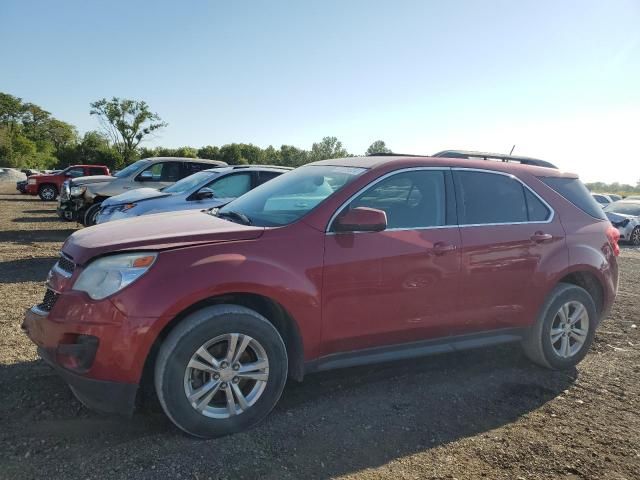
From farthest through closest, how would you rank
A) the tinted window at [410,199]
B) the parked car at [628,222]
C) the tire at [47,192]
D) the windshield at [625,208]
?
the tire at [47,192] → the windshield at [625,208] → the parked car at [628,222] → the tinted window at [410,199]

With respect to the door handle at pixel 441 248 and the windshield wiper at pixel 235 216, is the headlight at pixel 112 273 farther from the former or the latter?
the door handle at pixel 441 248

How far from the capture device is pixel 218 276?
308cm

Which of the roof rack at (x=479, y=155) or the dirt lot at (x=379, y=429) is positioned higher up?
the roof rack at (x=479, y=155)

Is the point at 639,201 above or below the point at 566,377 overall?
above

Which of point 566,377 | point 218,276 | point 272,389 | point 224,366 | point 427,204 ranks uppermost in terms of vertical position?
point 427,204

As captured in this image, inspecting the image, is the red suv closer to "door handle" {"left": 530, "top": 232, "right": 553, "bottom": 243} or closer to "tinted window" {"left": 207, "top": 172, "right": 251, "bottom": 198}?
"door handle" {"left": 530, "top": 232, "right": 553, "bottom": 243}

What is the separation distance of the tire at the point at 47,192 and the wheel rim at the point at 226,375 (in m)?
25.4

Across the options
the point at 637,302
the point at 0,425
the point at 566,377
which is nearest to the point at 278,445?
the point at 0,425

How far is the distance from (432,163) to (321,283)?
1.49 metres

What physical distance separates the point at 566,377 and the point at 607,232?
4.71 ft

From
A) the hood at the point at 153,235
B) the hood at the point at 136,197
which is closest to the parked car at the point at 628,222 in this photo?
the hood at the point at 136,197

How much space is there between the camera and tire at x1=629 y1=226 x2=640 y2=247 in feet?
56.6

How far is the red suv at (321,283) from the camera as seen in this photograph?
2.98m

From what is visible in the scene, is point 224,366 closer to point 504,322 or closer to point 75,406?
point 75,406
